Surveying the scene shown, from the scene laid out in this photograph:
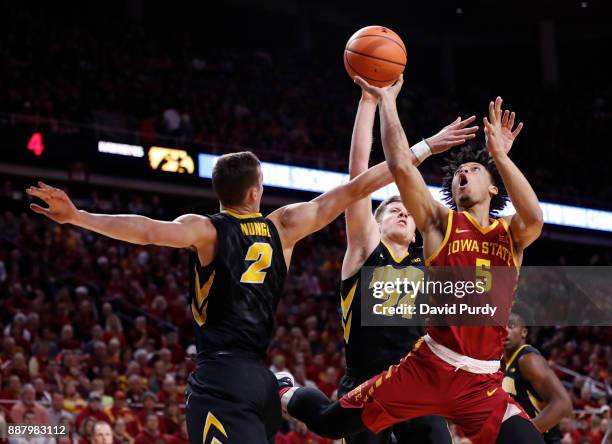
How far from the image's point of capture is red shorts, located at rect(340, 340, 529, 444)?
4.44 meters

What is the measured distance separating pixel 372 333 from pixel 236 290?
1.37 metres

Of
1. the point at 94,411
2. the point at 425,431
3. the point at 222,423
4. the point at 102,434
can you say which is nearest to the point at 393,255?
the point at 425,431

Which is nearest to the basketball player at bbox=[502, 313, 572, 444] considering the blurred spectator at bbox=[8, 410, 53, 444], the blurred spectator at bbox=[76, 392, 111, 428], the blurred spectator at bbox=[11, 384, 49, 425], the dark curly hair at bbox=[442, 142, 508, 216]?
the dark curly hair at bbox=[442, 142, 508, 216]

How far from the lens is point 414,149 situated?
15.9 feet

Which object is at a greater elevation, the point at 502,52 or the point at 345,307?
the point at 502,52

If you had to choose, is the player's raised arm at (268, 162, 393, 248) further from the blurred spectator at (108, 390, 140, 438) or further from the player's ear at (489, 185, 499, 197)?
the blurred spectator at (108, 390, 140, 438)

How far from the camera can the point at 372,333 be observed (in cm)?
535

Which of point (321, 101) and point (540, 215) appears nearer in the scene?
point (540, 215)

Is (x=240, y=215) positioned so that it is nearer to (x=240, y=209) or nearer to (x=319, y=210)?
(x=240, y=209)

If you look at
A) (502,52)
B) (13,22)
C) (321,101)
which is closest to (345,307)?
(13,22)

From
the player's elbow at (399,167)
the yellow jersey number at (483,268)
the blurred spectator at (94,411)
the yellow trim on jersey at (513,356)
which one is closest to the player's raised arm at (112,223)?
the player's elbow at (399,167)

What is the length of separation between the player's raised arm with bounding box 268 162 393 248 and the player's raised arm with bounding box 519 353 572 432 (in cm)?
246

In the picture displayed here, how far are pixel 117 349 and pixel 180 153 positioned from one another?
255 inches

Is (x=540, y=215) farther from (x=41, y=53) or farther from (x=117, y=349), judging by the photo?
(x=41, y=53)
